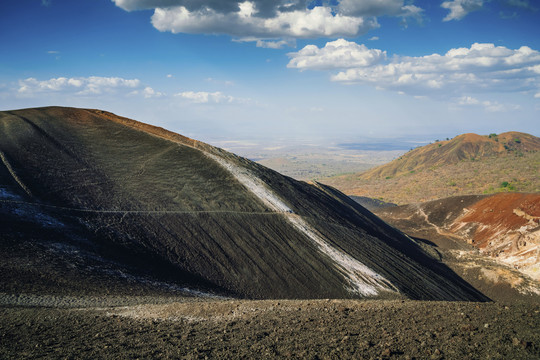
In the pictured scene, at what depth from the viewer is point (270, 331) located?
10234 millimetres

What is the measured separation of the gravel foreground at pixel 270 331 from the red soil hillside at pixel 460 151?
9273cm

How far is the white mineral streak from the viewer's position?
2041 cm

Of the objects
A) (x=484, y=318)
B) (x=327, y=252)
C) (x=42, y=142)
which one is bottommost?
(x=327, y=252)

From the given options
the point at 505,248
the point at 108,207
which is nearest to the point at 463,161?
the point at 505,248

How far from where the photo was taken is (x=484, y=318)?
10.4m

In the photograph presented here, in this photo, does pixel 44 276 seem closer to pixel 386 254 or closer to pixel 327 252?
pixel 327 252

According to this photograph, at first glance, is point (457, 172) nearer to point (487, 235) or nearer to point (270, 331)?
point (487, 235)

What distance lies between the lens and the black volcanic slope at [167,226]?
16.6m

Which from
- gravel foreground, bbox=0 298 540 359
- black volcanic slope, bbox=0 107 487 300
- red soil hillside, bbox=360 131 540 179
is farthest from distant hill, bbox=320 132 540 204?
gravel foreground, bbox=0 298 540 359

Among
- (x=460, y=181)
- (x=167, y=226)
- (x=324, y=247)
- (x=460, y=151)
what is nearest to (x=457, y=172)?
(x=460, y=181)

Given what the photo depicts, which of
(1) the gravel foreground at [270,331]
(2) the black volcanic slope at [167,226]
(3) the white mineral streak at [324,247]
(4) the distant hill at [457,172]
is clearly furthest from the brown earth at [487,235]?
(4) the distant hill at [457,172]

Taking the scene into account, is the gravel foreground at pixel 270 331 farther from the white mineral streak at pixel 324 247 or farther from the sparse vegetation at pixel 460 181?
the sparse vegetation at pixel 460 181

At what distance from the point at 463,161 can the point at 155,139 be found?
276 ft

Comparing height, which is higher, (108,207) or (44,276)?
(108,207)
